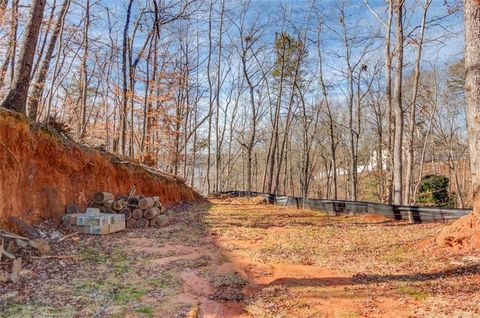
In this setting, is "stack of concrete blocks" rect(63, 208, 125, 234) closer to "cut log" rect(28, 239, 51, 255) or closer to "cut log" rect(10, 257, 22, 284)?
"cut log" rect(28, 239, 51, 255)

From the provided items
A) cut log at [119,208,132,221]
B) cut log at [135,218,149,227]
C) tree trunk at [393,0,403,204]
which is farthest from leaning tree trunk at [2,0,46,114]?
tree trunk at [393,0,403,204]

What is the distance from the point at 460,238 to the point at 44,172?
784 cm

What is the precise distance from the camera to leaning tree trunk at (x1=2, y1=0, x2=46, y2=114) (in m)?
6.75

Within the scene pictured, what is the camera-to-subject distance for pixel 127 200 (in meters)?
8.88

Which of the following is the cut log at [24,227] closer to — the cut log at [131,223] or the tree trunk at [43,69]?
the cut log at [131,223]

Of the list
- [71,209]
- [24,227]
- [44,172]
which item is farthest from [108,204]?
[24,227]

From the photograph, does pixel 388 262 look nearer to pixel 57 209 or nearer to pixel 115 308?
pixel 115 308

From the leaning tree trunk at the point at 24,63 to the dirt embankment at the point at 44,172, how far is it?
554mm

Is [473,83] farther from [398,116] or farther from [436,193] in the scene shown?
[436,193]

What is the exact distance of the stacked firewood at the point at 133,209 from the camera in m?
8.39

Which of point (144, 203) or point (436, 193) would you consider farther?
point (436, 193)

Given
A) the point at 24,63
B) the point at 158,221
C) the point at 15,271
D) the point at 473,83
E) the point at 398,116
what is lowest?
A: the point at 15,271

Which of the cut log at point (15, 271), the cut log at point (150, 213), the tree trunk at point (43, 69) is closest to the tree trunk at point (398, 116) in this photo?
the cut log at point (150, 213)

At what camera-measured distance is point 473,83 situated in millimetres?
5176
